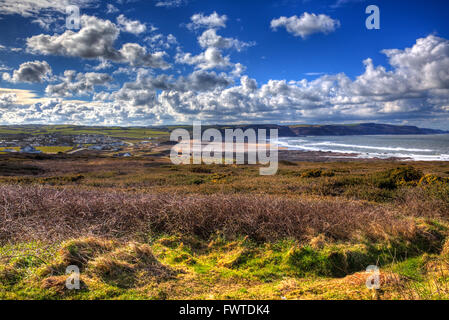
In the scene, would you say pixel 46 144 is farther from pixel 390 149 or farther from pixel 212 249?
pixel 390 149

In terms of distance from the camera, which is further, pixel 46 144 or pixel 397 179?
pixel 46 144

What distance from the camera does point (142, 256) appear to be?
4770 millimetres

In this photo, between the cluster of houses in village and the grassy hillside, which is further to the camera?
the cluster of houses in village

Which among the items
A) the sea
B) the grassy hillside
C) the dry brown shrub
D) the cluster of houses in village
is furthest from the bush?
the cluster of houses in village

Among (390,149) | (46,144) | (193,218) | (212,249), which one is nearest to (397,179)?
(193,218)

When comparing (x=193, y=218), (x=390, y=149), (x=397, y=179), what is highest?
(x=193, y=218)

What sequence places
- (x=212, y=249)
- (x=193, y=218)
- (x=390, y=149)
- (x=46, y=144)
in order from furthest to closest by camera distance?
(x=46, y=144), (x=390, y=149), (x=193, y=218), (x=212, y=249)

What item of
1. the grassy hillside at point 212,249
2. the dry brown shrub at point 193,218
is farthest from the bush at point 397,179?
the dry brown shrub at point 193,218

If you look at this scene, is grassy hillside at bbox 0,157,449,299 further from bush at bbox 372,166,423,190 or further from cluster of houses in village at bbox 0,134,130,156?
cluster of houses in village at bbox 0,134,130,156

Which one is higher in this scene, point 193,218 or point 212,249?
point 193,218

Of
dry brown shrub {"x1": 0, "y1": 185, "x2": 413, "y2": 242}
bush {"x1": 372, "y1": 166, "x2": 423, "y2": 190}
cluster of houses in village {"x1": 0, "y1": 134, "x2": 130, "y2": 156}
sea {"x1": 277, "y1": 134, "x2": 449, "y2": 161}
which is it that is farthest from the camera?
cluster of houses in village {"x1": 0, "y1": 134, "x2": 130, "y2": 156}

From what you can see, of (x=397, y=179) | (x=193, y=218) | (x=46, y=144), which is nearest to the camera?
(x=193, y=218)
